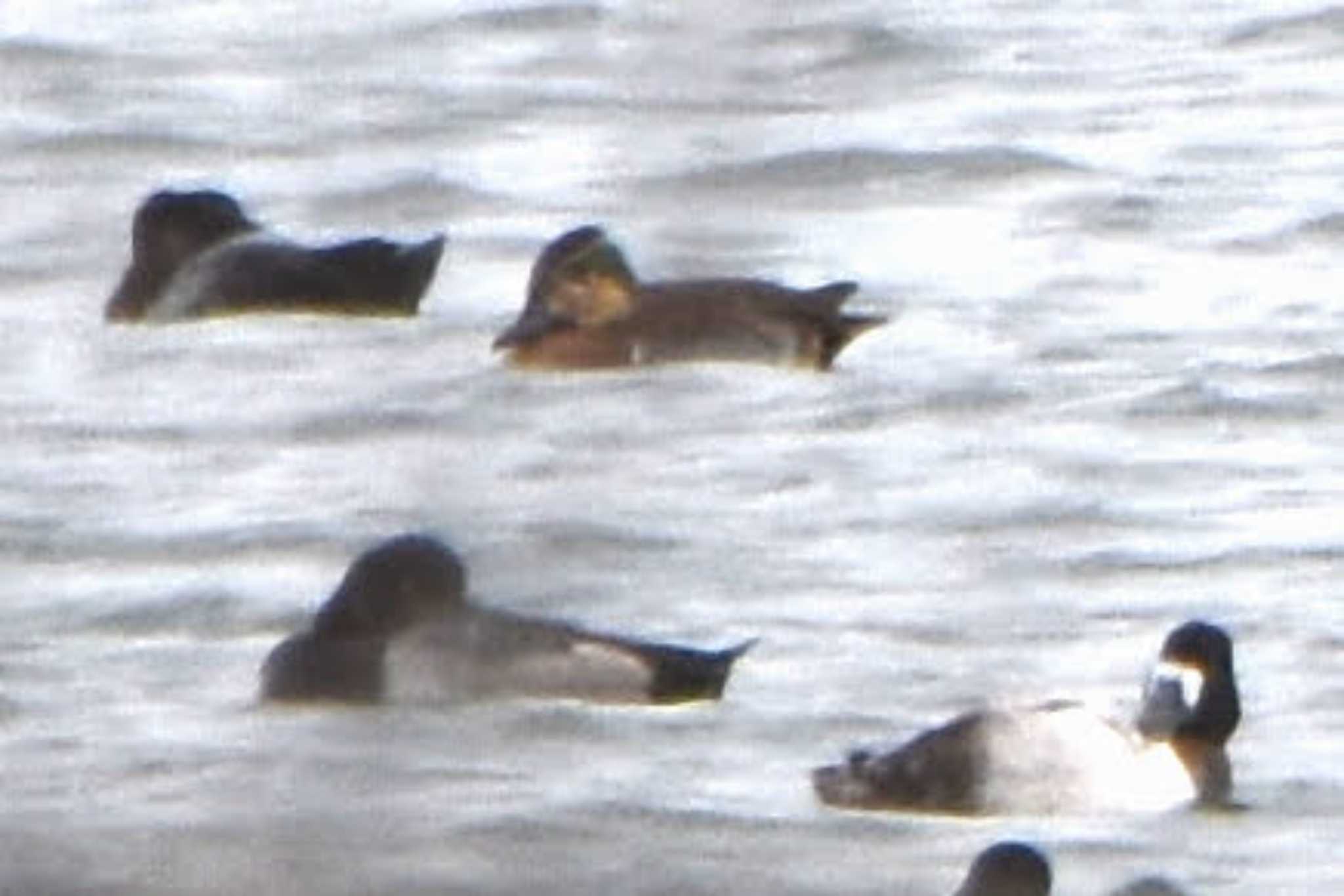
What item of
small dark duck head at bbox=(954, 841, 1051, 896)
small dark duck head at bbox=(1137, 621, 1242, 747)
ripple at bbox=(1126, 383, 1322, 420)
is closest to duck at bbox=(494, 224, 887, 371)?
ripple at bbox=(1126, 383, 1322, 420)

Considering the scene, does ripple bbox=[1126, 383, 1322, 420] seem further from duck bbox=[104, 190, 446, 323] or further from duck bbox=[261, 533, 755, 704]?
duck bbox=[261, 533, 755, 704]

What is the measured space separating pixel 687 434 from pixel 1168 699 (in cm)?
316

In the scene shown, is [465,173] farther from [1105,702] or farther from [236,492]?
[1105,702]

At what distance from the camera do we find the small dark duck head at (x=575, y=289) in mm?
13031

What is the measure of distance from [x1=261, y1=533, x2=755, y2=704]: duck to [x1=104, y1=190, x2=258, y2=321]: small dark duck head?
142 inches

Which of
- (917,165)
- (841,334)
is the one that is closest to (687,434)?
(841,334)

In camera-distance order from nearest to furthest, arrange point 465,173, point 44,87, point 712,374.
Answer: point 712,374, point 465,173, point 44,87

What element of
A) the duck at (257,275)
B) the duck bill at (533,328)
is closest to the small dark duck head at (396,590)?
the duck bill at (533,328)

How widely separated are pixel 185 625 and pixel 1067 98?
261 inches

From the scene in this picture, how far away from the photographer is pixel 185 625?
996cm

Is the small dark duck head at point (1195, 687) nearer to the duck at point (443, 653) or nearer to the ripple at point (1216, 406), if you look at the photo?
the duck at point (443, 653)

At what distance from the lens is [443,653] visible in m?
9.80

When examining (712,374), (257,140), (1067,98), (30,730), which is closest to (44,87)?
(257,140)

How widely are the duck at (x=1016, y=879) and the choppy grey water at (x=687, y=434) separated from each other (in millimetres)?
202
